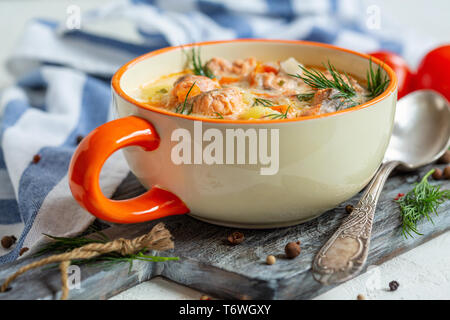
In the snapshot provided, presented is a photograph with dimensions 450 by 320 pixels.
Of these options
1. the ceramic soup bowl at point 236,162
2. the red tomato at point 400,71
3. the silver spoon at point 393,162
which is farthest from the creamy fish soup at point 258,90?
the red tomato at point 400,71

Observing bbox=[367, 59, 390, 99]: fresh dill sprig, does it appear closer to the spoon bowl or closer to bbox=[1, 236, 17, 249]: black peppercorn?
the spoon bowl

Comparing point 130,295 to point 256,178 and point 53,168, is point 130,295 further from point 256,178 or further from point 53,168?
point 53,168

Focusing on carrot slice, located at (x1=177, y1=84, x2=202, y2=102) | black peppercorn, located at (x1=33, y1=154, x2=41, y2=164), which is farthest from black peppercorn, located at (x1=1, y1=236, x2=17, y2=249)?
carrot slice, located at (x1=177, y1=84, x2=202, y2=102)

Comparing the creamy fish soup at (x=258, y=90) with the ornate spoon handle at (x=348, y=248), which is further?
the creamy fish soup at (x=258, y=90)

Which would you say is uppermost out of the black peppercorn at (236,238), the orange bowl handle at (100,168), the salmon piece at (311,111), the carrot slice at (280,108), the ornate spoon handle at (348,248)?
the salmon piece at (311,111)

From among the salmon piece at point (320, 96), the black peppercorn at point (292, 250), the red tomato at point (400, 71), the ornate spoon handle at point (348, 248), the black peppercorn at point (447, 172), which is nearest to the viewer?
the ornate spoon handle at point (348, 248)

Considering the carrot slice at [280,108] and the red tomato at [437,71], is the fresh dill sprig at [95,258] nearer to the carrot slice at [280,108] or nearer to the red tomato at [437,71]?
the carrot slice at [280,108]
